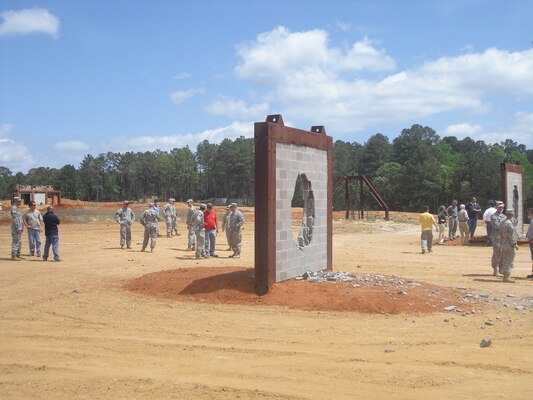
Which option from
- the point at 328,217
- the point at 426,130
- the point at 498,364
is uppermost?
the point at 426,130

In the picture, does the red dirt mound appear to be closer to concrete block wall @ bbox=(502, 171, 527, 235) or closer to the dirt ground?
the dirt ground

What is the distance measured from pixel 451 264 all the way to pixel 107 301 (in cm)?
1103

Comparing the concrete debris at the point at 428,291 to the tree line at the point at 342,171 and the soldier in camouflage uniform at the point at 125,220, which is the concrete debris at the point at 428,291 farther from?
the tree line at the point at 342,171

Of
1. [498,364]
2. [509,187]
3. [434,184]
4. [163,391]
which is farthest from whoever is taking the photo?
[434,184]

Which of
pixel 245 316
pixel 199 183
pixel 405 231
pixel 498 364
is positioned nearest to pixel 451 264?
pixel 245 316

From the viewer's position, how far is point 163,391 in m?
5.98

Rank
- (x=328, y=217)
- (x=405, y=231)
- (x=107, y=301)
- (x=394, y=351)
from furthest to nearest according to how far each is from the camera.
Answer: (x=405, y=231) < (x=328, y=217) < (x=107, y=301) < (x=394, y=351)

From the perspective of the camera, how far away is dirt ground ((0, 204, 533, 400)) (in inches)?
243

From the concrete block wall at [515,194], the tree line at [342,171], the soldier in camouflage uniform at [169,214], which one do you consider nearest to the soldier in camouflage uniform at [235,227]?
the soldier in camouflage uniform at [169,214]

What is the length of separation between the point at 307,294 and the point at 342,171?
72.4 metres

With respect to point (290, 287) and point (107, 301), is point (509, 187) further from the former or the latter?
point (107, 301)

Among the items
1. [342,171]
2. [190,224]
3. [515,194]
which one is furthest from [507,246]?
[342,171]

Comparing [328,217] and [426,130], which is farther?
→ [426,130]

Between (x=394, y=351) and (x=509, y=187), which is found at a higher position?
A: (x=509, y=187)
